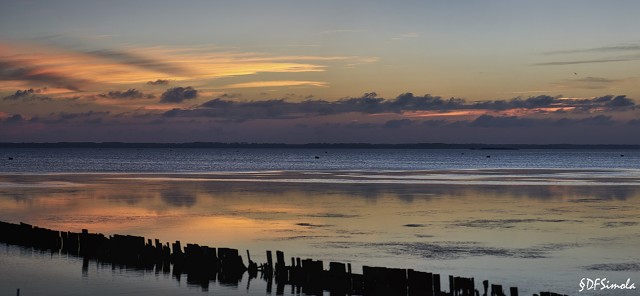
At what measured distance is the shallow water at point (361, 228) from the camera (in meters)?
28.1

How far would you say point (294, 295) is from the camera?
25.0 metres

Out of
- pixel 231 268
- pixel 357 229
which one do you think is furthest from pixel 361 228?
pixel 231 268

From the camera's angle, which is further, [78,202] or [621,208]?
[78,202]

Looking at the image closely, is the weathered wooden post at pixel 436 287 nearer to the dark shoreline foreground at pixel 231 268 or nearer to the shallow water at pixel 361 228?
the dark shoreline foreground at pixel 231 268

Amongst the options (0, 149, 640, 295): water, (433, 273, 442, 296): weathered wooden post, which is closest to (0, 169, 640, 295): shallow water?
(0, 149, 640, 295): water

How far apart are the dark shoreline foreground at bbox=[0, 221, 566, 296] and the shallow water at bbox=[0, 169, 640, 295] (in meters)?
0.92

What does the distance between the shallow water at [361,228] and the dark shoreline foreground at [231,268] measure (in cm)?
92

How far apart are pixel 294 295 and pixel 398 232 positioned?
15.2 meters

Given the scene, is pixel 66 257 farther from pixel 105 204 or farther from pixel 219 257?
pixel 105 204

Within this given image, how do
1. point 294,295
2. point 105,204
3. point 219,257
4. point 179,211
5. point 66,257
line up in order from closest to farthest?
point 294,295
point 219,257
point 66,257
point 179,211
point 105,204

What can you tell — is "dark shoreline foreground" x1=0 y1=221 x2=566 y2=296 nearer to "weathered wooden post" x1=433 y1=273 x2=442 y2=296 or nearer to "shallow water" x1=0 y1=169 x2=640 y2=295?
"weathered wooden post" x1=433 y1=273 x2=442 y2=296

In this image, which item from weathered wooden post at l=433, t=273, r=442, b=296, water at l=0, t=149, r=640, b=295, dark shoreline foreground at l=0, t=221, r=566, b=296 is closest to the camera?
weathered wooden post at l=433, t=273, r=442, b=296

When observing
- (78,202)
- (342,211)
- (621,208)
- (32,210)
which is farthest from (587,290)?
(78,202)

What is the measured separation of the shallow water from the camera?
28.1 meters
